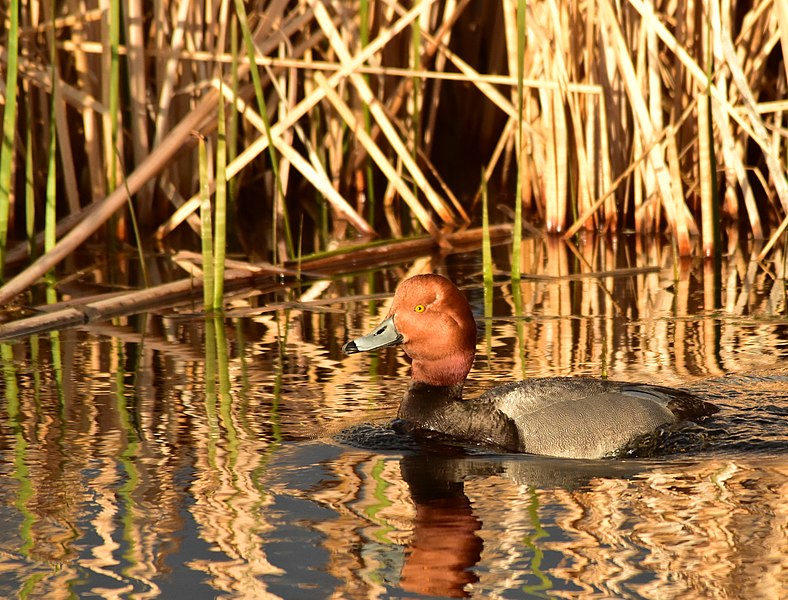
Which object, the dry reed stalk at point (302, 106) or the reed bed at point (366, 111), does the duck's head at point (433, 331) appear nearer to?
the reed bed at point (366, 111)

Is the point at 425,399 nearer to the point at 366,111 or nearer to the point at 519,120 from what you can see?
the point at 519,120

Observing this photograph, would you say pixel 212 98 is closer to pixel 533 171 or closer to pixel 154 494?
pixel 533 171

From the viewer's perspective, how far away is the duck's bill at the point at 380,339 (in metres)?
4.82

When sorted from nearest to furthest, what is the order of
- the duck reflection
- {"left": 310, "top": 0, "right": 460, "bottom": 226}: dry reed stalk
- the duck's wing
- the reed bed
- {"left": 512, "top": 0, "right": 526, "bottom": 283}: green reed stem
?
the duck reflection, the duck's wing, {"left": 512, "top": 0, "right": 526, "bottom": 283}: green reed stem, the reed bed, {"left": 310, "top": 0, "right": 460, "bottom": 226}: dry reed stalk

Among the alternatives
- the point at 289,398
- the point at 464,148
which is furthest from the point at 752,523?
the point at 464,148

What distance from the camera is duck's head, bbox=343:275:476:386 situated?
4801 millimetres

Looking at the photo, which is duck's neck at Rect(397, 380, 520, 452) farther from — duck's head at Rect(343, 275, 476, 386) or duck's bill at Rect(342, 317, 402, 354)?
duck's bill at Rect(342, 317, 402, 354)

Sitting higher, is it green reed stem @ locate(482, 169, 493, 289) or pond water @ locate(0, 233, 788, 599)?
green reed stem @ locate(482, 169, 493, 289)

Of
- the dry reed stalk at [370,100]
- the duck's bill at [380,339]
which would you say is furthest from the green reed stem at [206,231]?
the dry reed stalk at [370,100]

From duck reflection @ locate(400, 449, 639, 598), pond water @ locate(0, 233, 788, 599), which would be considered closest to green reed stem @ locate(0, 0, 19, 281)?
pond water @ locate(0, 233, 788, 599)

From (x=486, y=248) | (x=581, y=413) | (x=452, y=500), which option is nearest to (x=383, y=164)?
(x=486, y=248)

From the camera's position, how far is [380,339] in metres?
4.84

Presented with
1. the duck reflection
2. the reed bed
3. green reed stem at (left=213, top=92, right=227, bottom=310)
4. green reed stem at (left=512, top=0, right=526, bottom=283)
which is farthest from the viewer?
the reed bed

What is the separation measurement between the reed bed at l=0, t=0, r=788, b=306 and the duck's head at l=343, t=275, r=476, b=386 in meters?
1.98
